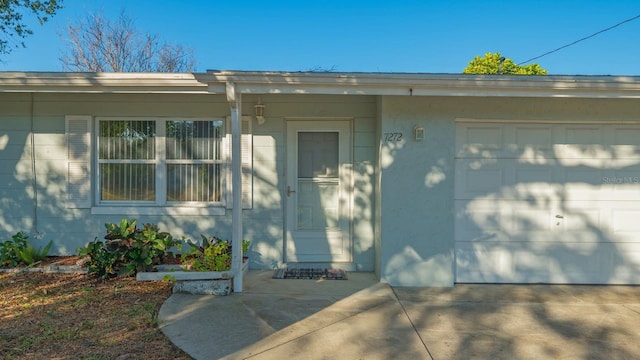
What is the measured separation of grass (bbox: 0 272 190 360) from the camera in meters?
3.33

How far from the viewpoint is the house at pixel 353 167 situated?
5.09m

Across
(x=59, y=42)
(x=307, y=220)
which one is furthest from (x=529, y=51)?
(x=59, y=42)

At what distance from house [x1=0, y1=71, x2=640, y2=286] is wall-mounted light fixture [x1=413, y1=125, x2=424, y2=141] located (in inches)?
0.8

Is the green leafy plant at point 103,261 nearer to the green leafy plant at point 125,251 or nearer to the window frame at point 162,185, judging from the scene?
the green leafy plant at point 125,251

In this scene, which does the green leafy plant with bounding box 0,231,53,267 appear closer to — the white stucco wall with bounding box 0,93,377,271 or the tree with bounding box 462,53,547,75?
the white stucco wall with bounding box 0,93,377,271

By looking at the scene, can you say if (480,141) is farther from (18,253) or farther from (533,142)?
(18,253)

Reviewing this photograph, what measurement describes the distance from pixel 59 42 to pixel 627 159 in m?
18.3

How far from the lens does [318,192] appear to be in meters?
5.98

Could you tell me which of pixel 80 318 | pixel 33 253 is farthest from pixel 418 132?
pixel 33 253

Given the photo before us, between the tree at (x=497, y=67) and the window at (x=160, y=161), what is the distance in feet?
54.1

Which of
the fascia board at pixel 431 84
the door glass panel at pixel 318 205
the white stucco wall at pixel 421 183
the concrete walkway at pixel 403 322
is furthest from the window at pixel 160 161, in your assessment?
the white stucco wall at pixel 421 183

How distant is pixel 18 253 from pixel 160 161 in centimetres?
221

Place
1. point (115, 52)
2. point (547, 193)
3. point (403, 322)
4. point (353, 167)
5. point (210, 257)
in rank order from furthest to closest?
1. point (115, 52)
2. point (353, 167)
3. point (547, 193)
4. point (210, 257)
5. point (403, 322)

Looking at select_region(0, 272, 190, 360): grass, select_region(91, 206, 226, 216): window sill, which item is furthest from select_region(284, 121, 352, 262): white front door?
select_region(0, 272, 190, 360): grass
